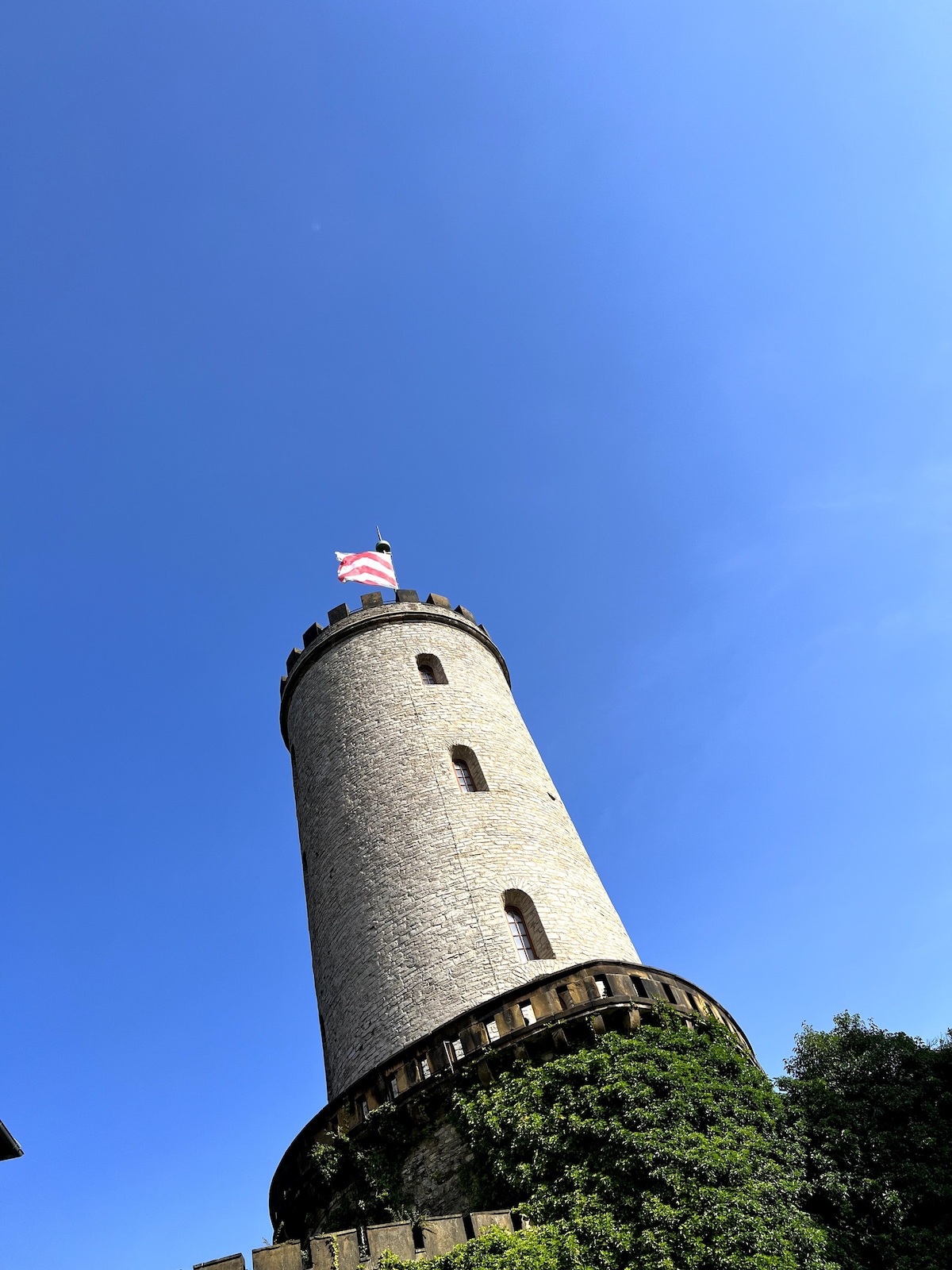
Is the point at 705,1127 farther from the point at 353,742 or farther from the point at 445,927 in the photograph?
the point at 353,742

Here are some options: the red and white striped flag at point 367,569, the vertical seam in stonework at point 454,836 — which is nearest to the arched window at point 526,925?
the vertical seam in stonework at point 454,836

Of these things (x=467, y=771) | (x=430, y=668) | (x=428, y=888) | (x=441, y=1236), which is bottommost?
(x=441, y=1236)

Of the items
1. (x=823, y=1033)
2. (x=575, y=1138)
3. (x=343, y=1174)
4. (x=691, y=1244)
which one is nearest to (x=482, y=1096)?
(x=575, y=1138)

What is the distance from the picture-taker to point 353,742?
16.6 metres

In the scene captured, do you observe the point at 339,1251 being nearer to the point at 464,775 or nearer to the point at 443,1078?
the point at 443,1078

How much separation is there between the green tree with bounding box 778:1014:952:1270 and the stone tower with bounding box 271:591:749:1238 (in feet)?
6.07

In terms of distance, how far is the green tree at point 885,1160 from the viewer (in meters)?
9.45

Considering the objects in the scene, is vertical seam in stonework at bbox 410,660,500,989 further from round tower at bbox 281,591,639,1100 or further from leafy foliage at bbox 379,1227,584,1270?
leafy foliage at bbox 379,1227,584,1270

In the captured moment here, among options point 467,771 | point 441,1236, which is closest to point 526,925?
point 467,771

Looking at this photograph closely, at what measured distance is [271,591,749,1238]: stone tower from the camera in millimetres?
10773

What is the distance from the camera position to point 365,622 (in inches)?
758

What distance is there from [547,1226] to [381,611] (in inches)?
520

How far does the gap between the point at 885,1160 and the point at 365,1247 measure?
6869mm

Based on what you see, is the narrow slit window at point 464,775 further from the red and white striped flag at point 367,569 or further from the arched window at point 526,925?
the red and white striped flag at point 367,569
